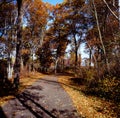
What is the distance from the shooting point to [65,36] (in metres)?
43.8

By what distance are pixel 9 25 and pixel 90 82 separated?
1284 cm

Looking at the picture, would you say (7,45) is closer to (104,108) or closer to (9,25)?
(9,25)

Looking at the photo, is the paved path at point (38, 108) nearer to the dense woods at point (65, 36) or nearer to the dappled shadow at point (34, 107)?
the dappled shadow at point (34, 107)

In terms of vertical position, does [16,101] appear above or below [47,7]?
below

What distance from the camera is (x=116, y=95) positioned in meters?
14.6

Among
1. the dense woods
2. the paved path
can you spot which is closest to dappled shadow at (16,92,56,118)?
the paved path

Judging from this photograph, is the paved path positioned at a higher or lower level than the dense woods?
lower

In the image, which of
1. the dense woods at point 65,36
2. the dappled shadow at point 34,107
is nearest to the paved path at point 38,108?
the dappled shadow at point 34,107

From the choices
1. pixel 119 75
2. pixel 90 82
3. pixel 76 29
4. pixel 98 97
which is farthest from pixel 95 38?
pixel 98 97

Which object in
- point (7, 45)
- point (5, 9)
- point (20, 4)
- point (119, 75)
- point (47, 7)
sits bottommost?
point (119, 75)

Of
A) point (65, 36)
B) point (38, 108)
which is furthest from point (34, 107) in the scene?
point (65, 36)

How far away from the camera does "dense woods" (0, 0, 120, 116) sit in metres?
17.3

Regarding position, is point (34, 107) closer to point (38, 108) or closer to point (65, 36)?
point (38, 108)

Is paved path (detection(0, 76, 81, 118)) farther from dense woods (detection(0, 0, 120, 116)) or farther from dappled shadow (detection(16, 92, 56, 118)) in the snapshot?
dense woods (detection(0, 0, 120, 116))
